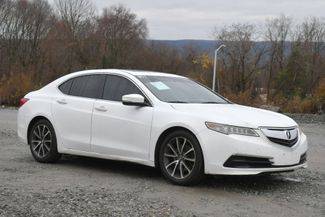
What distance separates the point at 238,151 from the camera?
22.9ft

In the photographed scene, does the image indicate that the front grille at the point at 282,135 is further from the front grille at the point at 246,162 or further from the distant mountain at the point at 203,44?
the distant mountain at the point at 203,44

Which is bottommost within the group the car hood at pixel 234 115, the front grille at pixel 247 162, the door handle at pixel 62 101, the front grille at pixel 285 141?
the front grille at pixel 247 162

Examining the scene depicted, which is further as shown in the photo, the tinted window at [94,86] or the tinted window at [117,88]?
the tinted window at [94,86]

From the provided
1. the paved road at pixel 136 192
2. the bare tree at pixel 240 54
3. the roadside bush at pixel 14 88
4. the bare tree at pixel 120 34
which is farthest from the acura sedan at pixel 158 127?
the bare tree at pixel 120 34

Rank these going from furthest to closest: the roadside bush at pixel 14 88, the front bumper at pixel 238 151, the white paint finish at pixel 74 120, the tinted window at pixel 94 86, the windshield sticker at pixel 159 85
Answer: the roadside bush at pixel 14 88
the tinted window at pixel 94 86
the white paint finish at pixel 74 120
the windshield sticker at pixel 159 85
the front bumper at pixel 238 151

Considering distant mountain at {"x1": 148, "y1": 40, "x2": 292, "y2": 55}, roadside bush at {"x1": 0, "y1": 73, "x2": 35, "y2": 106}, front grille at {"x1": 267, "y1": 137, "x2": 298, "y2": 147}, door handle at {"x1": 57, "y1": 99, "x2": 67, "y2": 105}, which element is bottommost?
roadside bush at {"x1": 0, "y1": 73, "x2": 35, "y2": 106}

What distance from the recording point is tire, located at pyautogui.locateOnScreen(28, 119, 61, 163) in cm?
909

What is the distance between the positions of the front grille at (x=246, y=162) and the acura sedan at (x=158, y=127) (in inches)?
0.5

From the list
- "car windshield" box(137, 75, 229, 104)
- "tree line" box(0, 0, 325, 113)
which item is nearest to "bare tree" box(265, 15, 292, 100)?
"tree line" box(0, 0, 325, 113)

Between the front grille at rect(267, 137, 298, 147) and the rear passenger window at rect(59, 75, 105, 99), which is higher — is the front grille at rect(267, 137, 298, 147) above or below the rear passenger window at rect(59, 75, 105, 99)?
below

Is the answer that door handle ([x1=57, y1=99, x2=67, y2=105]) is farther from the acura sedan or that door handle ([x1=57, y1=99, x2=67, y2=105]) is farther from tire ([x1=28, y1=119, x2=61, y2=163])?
tire ([x1=28, y1=119, x2=61, y2=163])

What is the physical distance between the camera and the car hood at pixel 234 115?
7.17 m

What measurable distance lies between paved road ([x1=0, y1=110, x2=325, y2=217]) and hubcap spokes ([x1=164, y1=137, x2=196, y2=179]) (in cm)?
21

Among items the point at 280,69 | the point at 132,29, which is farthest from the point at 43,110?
the point at 132,29
